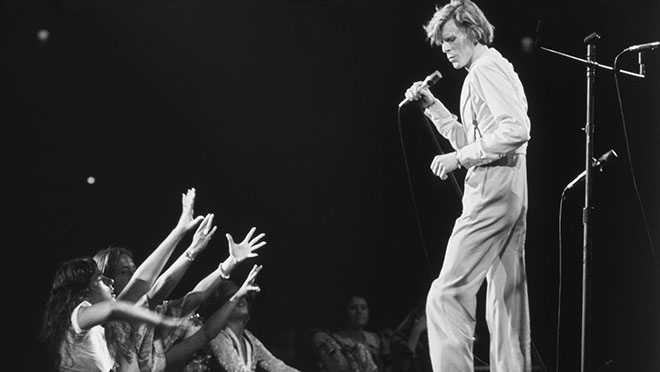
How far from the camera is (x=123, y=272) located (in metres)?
3.81

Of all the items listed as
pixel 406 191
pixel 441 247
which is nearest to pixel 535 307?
pixel 441 247

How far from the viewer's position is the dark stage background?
422 cm

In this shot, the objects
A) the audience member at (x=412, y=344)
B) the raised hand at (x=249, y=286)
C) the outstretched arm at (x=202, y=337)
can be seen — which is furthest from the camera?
the audience member at (x=412, y=344)

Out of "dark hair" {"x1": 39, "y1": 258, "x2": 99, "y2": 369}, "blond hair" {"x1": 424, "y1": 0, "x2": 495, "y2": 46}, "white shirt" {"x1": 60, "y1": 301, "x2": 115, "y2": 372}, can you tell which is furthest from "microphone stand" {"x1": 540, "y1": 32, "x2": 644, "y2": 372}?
"dark hair" {"x1": 39, "y1": 258, "x2": 99, "y2": 369}

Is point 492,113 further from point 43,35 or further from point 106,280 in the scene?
point 43,35

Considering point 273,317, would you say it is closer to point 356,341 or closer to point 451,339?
point 356,341

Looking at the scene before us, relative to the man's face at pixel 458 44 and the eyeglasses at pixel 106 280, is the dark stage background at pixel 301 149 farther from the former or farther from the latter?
the man's face at pixel 458 44

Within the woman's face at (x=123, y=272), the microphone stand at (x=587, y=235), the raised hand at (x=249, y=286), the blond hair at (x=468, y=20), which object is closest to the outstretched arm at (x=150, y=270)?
the woman's face at (x=123, y=272)

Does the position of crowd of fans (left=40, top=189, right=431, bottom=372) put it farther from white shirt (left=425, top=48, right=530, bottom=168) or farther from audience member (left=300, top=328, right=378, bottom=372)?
white shirt (left=425, top=48, right=530, bottom=168)

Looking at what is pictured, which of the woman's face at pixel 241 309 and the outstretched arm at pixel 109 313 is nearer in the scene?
the outstretched arm at pixel 109 313

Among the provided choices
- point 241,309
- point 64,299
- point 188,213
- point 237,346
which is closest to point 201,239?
point 188,213

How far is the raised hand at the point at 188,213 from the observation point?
12.8ft

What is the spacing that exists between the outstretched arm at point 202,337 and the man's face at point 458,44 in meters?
1.54

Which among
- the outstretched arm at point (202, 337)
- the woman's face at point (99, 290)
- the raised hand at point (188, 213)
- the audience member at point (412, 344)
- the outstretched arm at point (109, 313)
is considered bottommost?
the audience member at point (412, 344)
